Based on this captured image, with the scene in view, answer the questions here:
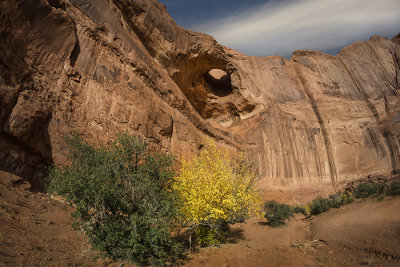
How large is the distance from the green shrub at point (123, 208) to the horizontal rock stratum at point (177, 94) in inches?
209

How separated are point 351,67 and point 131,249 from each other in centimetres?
4356

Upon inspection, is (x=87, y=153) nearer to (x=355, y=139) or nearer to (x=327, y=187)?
(x=327, y=187)

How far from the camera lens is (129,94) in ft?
57.5

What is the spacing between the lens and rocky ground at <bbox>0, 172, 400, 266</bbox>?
23.1 ft

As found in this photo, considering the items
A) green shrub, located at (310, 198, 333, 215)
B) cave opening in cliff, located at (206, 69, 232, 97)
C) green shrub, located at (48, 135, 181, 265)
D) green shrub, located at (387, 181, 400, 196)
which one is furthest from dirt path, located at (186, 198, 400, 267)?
cave opening in cliff, located at (206, 69, 232, 97)

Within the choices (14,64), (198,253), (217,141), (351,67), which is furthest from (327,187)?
(14,64)

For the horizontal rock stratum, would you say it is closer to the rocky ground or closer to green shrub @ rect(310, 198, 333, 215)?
the rocky ground

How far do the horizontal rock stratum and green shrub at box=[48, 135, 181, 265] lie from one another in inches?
209

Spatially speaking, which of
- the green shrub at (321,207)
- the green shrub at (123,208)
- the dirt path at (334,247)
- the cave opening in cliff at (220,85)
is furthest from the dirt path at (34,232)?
the cave opening in cliff at (220,85)

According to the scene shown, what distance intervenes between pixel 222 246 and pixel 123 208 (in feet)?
16.6

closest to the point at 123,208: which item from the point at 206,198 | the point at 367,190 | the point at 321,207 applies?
the point at 206,198

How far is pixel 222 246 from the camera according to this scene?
410 inches

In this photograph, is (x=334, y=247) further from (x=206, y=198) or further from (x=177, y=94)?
(x=177, y=94)

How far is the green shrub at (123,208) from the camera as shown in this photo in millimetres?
7258
